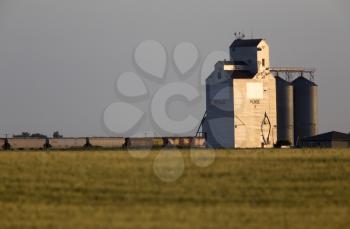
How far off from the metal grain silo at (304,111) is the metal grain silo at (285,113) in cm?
114

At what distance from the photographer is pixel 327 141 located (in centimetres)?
11262

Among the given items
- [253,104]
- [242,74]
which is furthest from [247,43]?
[253,104]

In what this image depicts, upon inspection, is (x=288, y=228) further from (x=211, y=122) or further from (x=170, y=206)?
(x=211, y=122)

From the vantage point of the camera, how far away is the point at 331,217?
1328 inches

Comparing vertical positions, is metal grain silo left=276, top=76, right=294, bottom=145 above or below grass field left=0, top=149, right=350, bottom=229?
above

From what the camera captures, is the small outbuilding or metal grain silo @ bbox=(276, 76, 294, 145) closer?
the small outbuilding

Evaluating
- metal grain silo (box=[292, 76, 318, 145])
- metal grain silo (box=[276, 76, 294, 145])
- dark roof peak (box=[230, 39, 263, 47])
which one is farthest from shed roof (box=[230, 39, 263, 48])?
metal grain silo (box=[292, 76, 318, 145])

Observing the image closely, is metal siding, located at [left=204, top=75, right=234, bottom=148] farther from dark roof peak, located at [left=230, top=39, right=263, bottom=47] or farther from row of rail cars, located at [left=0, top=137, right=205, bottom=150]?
row of rail cars, located at [left=0, top=137, right=205, bottom=150]

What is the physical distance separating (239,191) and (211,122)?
231ft

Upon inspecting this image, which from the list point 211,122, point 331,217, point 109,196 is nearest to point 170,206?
point 109,196

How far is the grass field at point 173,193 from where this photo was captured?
1299 inches

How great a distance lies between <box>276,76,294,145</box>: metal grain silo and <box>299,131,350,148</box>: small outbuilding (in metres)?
2.25

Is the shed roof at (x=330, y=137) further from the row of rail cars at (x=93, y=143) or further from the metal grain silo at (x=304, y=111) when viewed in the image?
the row of rail cars at (x=93, y=143)

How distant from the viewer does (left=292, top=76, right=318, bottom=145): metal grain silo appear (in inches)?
4641
